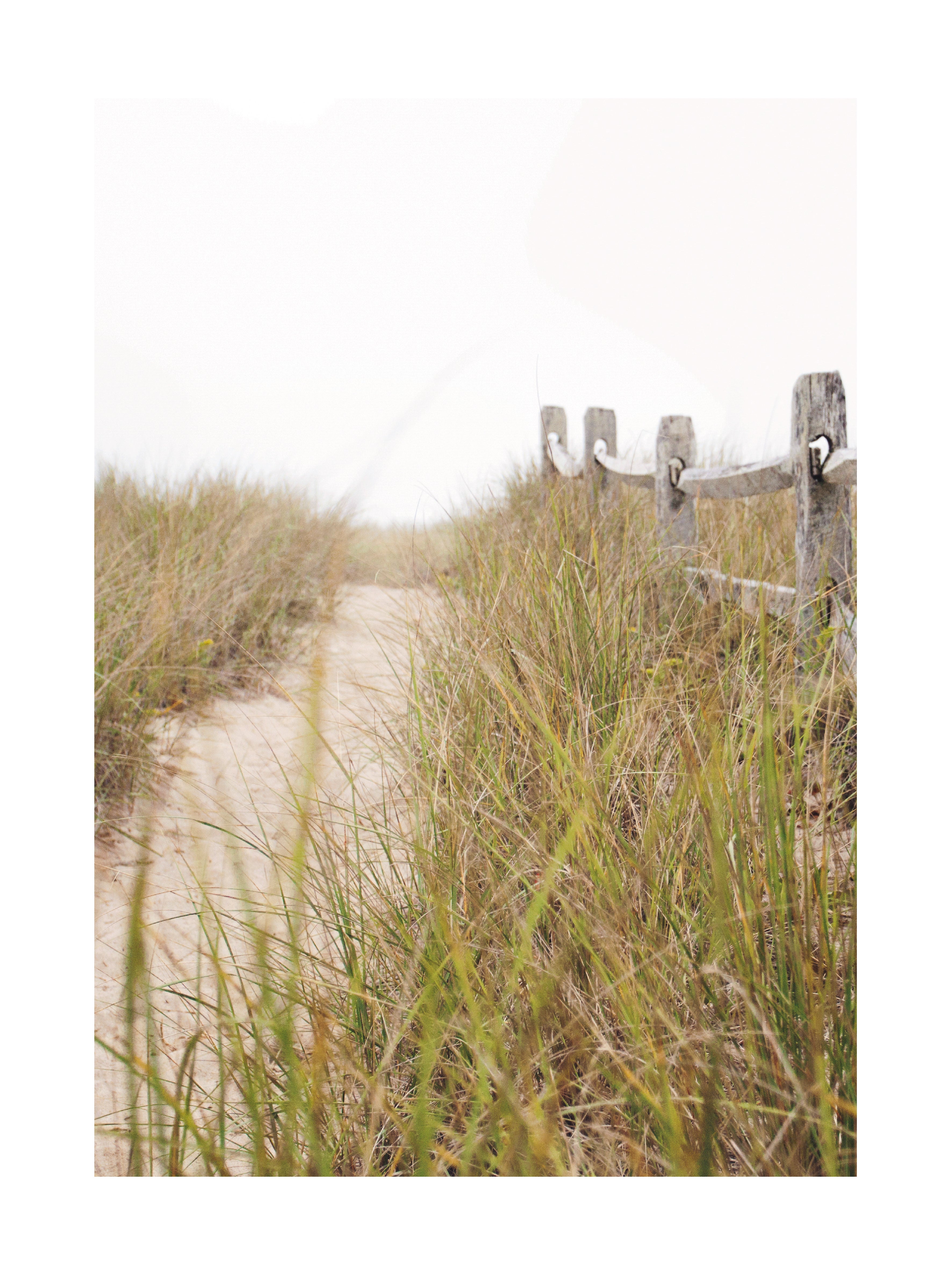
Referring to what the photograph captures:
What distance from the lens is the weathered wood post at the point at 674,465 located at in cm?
336

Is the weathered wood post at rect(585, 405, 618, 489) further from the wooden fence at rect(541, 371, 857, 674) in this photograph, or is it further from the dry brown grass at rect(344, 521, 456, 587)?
the wooden fence at rect(541, 371, 857, 674)

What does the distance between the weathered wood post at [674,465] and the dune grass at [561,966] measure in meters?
1.57

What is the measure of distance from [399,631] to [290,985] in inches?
77.2

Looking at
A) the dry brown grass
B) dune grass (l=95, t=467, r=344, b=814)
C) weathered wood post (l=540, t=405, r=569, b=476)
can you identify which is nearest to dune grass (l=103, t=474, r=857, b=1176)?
the dry brown grass

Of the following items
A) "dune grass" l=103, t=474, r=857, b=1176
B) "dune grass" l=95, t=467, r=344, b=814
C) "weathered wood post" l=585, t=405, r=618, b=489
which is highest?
"weathered wood post" l=585, t=405, r=618, b=489

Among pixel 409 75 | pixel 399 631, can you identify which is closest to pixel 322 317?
pixel 409 75

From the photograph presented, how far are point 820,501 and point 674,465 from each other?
1104 mm

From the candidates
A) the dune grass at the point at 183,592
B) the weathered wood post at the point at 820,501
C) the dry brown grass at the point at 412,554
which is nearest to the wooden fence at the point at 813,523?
→ the weathered wood post at the point at 820,501

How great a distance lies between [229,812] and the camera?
44.7 inches

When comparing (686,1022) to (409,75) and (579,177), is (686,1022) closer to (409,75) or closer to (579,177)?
(409,75)

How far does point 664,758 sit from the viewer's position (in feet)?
5.38

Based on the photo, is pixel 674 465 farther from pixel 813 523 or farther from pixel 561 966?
pixel 561 966

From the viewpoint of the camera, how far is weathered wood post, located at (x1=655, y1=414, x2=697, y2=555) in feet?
11.0

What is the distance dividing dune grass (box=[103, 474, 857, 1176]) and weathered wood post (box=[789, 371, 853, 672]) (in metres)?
0.53
